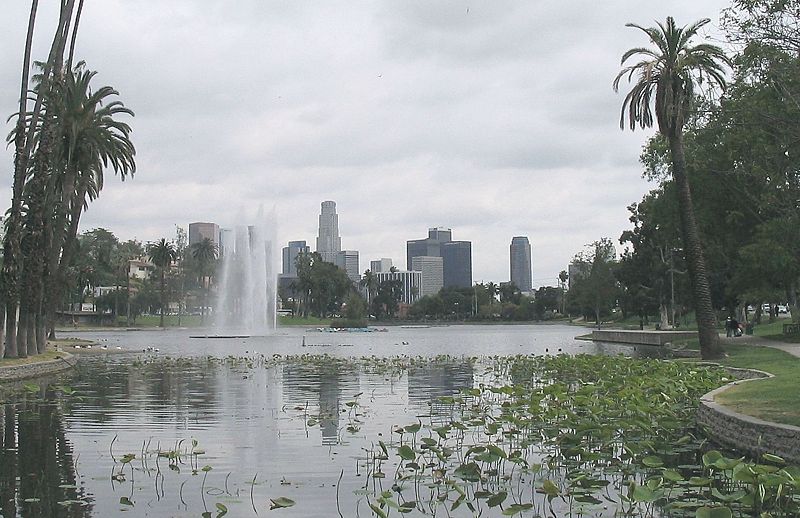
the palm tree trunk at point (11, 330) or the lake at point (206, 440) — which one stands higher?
the palm tree trunk at point (11, 330)

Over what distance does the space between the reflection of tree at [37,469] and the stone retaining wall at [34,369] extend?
476 inches

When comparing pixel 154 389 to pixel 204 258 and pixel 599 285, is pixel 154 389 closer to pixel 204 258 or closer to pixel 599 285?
pixel 599 285

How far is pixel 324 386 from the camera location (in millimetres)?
30078

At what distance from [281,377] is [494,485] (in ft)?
73.5

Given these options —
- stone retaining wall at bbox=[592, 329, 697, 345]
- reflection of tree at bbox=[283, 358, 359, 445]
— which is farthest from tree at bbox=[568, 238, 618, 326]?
reflection of tree at bbox=[283, 358, 359, 445]

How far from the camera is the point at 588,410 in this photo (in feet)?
61.9

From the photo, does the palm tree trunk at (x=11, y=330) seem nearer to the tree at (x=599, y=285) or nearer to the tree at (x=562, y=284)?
the tree at (x=599, y=285)

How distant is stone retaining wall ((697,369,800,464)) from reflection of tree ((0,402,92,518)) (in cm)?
996

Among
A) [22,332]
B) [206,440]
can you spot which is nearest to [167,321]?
[22,332]

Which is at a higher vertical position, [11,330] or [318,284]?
[318,284]

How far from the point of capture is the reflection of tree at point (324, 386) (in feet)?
65.8

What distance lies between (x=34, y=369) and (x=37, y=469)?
23.0 m

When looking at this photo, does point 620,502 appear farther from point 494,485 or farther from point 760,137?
point 760,137

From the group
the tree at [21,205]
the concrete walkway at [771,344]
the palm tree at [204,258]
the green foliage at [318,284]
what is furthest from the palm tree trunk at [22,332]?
the green foliage at [318,284]
